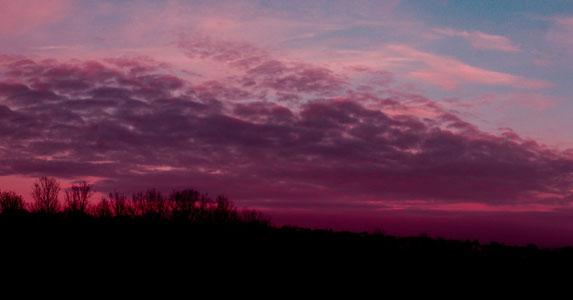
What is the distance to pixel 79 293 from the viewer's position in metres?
14.9

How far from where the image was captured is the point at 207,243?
20.9m

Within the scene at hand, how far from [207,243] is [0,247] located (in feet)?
21.6

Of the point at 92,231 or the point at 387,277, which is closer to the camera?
the point at 387,277

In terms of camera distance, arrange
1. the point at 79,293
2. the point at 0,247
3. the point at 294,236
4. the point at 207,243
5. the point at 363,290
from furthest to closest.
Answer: the point at 294,236
the point at 207,243
the point at 0,247
the point at 363,290
the point at 79,293

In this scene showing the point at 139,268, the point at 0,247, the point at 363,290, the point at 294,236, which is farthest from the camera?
the point at 294,236

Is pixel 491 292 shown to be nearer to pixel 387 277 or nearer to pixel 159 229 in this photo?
pixel 387 277

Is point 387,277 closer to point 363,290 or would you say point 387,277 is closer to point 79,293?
point 363,290

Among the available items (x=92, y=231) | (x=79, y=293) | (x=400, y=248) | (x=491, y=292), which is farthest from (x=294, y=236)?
(x=79, y=293)

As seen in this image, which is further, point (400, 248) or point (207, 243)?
point (400, 248)

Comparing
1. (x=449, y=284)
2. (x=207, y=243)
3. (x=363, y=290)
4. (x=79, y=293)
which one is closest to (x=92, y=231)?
(x=207, y=243)

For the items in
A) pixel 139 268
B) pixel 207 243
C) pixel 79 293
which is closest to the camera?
pixel 79 293

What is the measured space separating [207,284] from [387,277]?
526 cm

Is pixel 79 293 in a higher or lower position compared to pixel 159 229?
lower

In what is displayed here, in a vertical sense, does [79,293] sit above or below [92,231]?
below
